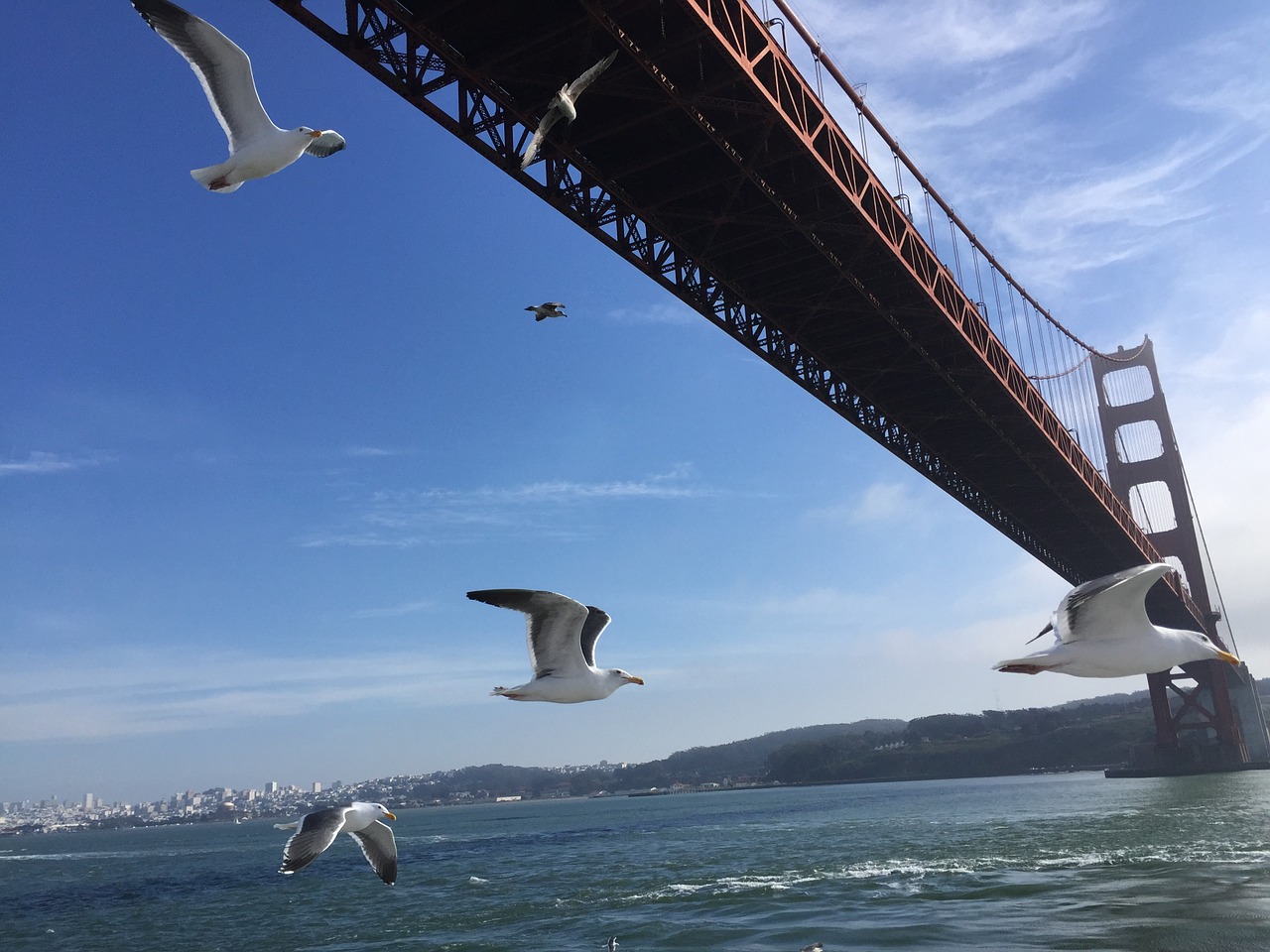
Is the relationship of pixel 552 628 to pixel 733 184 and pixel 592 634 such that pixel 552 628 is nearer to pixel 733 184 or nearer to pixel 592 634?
pixel 592 634

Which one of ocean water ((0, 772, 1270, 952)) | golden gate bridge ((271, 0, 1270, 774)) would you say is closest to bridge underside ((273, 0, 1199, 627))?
golden gate bridge ((271, 0, 1270, 774))

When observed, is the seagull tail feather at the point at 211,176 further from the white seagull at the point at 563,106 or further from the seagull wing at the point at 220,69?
the white seagull at the point at 563,106

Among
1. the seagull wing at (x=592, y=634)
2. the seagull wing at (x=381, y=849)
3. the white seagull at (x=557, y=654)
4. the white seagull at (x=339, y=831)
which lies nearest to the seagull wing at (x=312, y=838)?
the white seagull at (x=339, y=831)

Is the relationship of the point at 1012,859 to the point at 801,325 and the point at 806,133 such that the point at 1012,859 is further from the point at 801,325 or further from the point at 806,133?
the point at 806,133

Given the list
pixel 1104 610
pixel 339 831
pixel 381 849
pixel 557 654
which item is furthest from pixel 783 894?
pixel 1104 610

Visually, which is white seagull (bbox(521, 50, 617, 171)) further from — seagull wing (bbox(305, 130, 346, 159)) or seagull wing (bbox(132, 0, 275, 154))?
seagull wing (bbox(132, 0, 275, 154))
